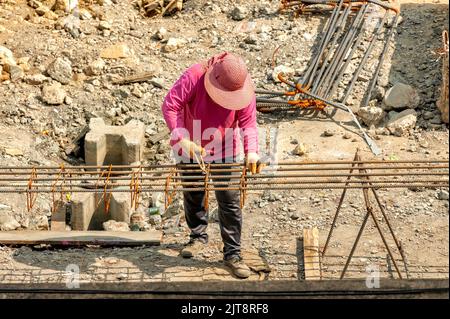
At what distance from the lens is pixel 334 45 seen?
1082 cm

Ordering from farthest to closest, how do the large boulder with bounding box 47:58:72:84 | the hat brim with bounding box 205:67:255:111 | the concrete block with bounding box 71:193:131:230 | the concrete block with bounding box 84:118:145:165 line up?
the large boulder with bounding box 47:58:72:84 → the concrete block with bounding box 84:118:145:165 → the concrete block with bounding box 71:193:131:230 → the hat brim with bounding box 205:67:255:111

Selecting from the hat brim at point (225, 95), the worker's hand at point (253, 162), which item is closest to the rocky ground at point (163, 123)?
the worker's hand at point (253, 162)

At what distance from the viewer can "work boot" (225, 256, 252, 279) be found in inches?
265

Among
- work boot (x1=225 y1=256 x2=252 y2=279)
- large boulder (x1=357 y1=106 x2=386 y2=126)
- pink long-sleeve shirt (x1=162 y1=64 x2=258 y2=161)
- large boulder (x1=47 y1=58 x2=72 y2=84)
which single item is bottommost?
work boot (x1=225 y1=256 x2=252 y2=279)

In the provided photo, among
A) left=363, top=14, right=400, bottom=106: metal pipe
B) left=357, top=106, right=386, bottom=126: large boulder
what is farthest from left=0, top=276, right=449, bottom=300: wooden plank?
left=363, top=14, right=400, bottom=106: metal pipe

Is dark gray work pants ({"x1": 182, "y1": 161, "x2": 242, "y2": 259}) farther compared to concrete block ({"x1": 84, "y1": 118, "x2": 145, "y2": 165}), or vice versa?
concrete block ({"x1": 84, "y1": 118, "x2": 145, "y2": 165})

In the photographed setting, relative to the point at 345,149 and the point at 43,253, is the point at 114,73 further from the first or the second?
the point at 43,253

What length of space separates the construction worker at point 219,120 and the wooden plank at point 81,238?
2.79 feet

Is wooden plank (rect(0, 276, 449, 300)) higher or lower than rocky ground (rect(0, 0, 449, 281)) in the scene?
lower

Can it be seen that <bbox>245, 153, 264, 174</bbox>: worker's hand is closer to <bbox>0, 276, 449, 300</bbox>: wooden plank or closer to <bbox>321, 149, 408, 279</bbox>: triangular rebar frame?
<bbox>321, 149, 408, 279</bbox>: triangular rebar frame

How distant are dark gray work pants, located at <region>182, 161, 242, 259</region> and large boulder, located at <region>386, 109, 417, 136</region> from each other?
3.27 m

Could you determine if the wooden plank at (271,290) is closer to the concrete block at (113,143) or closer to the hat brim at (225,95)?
the hat brim at (225,95)

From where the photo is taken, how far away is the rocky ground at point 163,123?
23.4ft

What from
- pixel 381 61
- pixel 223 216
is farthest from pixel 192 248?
pixel 381 61
